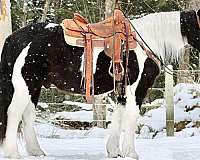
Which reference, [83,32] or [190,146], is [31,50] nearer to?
[83,32]

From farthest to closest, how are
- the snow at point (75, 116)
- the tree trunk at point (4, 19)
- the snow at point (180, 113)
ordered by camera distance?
the snow at point (75, 116) < the snow at point (180, 113) < the tree trunk at point (4, 19)

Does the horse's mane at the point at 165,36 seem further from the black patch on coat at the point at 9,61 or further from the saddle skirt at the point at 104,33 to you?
the black patch on coat at the point at 9,61

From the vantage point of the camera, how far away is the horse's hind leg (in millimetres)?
4629

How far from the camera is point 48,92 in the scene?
11.4 metres

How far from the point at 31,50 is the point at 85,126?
5820 mm

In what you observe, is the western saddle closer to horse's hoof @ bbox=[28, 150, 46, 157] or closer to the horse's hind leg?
the horse's hind leg

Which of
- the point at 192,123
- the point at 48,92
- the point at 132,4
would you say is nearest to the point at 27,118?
the point at 192,123

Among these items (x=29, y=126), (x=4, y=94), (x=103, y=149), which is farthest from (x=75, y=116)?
(x=4, y=94)

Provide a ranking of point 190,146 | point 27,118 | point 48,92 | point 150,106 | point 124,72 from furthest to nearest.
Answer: point 48,92
point 150,106
point 190,146
point 27,118
point 124,72

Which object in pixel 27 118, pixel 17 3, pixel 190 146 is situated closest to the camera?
pixel 27 118

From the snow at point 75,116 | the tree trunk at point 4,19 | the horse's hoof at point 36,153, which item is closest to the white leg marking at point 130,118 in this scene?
the horse's hoof at point 36,153

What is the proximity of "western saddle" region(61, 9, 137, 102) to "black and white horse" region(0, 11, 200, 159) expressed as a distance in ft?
0.29

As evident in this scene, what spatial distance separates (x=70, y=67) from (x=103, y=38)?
0.48m

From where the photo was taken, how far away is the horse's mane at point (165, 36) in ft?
16.1
